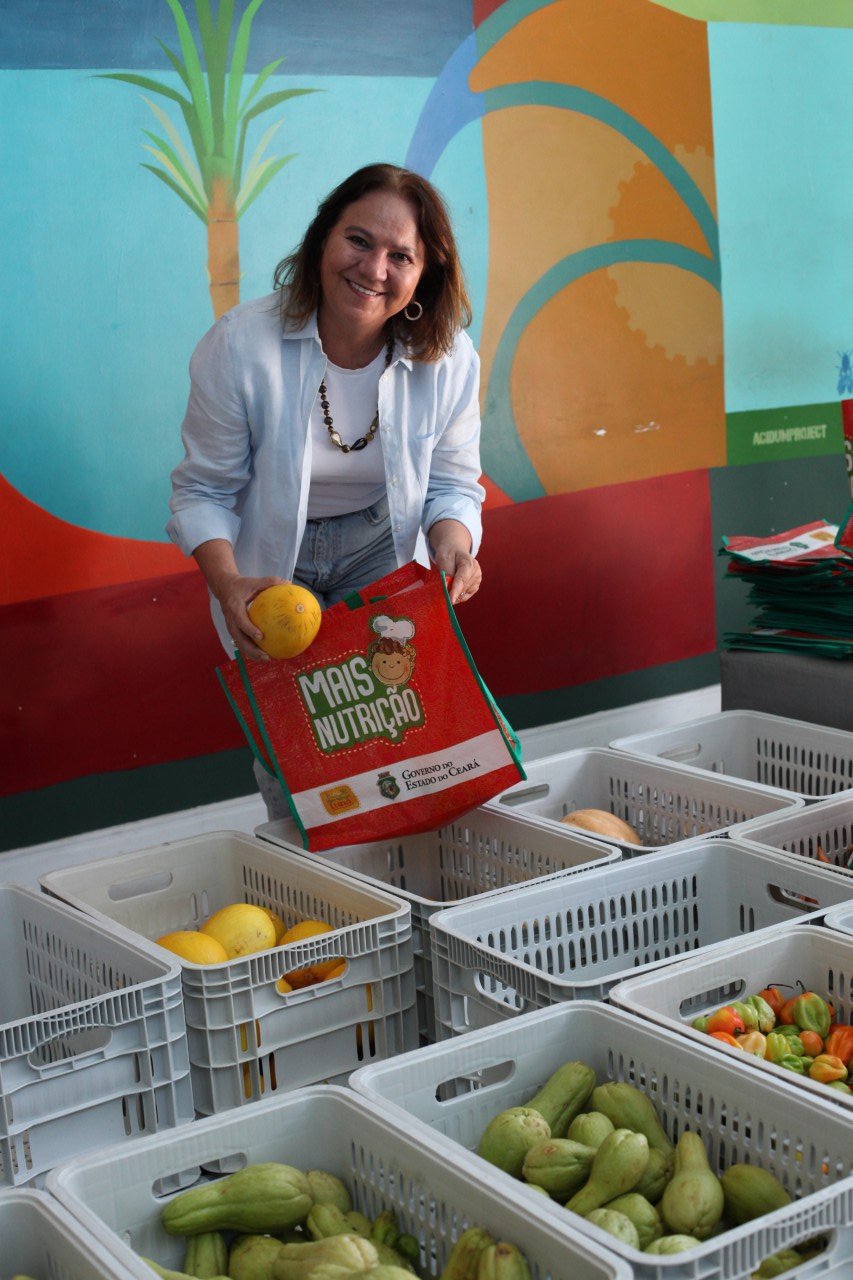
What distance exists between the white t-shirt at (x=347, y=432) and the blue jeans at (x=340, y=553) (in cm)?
6

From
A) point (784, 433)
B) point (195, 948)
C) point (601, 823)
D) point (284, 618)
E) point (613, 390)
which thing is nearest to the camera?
point (195, 948)

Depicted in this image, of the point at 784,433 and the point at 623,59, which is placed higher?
the point at 623,59

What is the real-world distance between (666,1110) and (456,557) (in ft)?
3.56

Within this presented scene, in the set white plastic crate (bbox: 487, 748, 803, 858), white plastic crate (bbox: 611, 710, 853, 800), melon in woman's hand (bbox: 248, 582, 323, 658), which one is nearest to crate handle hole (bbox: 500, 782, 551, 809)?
white plastic crate (bbox: 487, 748, 803, 858)

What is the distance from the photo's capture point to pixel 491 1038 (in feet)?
4.83

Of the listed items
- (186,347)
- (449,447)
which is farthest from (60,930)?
(186,347)

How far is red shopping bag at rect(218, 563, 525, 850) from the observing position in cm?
216

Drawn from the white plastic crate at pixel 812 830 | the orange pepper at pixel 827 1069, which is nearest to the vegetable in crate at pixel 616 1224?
the orange pepper at pixel 827 1069

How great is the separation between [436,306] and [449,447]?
262 mm

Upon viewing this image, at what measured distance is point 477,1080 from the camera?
1584mm

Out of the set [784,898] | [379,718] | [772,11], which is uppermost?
[772,11]

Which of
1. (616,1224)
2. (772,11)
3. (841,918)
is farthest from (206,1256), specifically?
(772,11)

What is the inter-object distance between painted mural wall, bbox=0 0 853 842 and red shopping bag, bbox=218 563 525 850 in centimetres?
114

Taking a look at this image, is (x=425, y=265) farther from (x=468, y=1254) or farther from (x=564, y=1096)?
(x=468, y=1254)
